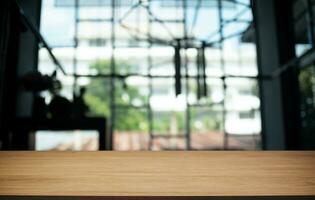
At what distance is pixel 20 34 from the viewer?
2.17 feet

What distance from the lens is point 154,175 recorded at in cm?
46

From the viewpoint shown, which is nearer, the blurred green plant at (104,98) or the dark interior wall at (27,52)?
the dark interior wall at (27,52)

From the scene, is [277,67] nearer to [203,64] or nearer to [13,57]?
[203,64]

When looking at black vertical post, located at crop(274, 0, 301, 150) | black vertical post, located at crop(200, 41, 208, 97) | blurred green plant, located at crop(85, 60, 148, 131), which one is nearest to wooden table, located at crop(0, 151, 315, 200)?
black vertical post, located at crop(274, 0, 301, 150)

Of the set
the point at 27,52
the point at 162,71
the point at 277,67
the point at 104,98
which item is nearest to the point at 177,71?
the point at 162,71

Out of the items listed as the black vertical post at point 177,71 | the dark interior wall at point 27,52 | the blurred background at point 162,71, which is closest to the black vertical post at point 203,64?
the blurred background at point 162,71

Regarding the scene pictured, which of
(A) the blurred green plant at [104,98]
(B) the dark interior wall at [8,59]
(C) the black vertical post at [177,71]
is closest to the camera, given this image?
(B) the dark interior wall at [8,59]

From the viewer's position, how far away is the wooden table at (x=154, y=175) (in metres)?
0.44

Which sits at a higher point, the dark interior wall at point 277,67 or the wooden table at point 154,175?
the dark interior wall at point 277,67

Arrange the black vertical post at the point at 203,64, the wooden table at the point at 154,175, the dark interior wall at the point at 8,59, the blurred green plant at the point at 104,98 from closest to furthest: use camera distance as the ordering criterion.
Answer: the wooden table at the point at 154,175 → the dark interior wall at the point at 8,59 → the black vertical post at the point at 203,64 → the blurred green plant at the point at 104,98

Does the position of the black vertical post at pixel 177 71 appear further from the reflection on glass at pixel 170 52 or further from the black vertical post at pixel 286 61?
the black vertical post at pixel 286 61

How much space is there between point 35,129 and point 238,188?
0.45 metres

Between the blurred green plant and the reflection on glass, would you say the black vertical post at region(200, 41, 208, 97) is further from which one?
the blurred green plant

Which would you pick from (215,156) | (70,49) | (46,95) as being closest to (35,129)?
(46,95)
